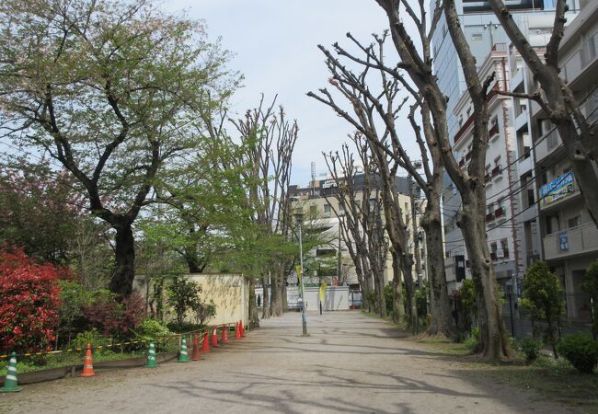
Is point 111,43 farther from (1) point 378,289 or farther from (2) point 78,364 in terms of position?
(1) point 378,289

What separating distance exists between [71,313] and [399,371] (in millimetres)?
7936

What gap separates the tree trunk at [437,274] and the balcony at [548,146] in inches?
495

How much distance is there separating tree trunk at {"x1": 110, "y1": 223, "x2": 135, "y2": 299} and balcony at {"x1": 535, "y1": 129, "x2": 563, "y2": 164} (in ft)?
69.1

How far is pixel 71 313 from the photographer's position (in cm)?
1419

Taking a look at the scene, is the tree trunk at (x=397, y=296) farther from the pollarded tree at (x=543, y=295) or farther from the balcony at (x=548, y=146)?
the pollarded tree at (x=543, y=295)

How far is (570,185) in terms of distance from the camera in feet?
91.5

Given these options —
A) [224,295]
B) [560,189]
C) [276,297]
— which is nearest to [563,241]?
Result: [560,189]

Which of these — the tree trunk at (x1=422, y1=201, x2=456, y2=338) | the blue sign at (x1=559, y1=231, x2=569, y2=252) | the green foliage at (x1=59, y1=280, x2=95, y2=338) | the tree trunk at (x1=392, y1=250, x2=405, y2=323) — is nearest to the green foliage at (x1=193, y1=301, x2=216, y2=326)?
the green foliage at (x1=59, y1=280, x2=95, y2=338)

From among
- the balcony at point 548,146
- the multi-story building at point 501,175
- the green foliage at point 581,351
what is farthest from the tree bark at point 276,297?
the green foliage at point 581,351

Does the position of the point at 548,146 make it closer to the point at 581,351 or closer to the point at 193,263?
the point at 193,263

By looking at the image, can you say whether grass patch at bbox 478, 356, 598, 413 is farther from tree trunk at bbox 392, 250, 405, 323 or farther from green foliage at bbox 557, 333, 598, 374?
tree trunk at bbox 392, 250, 405, 323

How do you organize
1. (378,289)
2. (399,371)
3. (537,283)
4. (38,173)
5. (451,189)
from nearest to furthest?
(399,371) < (537,283) < (38,173) < (378,289) < (451,189)

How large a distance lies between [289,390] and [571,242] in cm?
2285

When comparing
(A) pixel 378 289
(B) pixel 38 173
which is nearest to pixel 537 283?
(B) pixel 38 173
